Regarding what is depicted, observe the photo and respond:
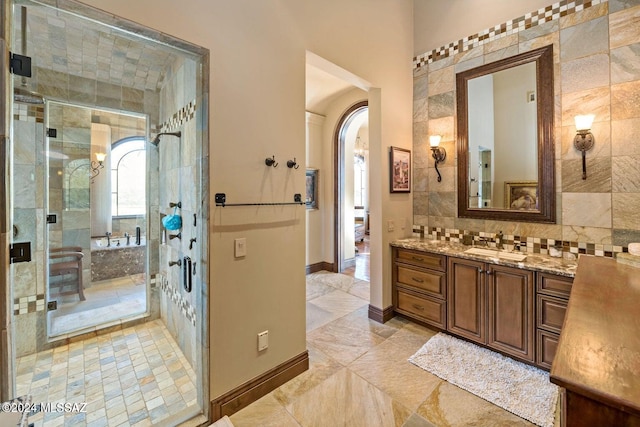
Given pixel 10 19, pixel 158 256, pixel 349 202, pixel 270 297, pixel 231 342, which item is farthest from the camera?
pixel 349 202

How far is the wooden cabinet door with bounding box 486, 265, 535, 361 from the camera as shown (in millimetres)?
2213

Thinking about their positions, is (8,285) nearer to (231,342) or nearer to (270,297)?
(231,342)

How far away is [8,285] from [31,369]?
1.68 m

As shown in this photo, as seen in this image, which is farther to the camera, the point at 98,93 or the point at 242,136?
the point at 98,93

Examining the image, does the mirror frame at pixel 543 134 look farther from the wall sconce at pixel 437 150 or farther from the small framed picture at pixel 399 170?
the small framed picture at pixel 399 170

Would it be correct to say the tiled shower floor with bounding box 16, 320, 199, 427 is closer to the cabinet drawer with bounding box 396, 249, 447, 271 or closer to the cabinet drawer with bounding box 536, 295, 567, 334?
the cabinet drawer with bounding box 396, 249, 447, 271

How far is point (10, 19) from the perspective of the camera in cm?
118

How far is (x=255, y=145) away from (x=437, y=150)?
85.6 inches

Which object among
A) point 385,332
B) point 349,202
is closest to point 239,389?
point 385,332

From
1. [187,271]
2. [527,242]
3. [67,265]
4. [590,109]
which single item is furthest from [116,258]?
[590,109]

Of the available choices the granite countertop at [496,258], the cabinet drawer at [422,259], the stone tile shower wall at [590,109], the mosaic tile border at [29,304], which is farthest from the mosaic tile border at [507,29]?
the mosaic tile border at [29,304]

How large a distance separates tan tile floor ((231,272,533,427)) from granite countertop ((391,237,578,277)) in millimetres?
861

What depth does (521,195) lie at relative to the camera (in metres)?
2.65

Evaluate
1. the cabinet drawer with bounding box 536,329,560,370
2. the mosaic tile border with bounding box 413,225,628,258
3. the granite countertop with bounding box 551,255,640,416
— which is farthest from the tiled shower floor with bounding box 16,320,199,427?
the mosaic tile border with bounding box 413,225,628,258
